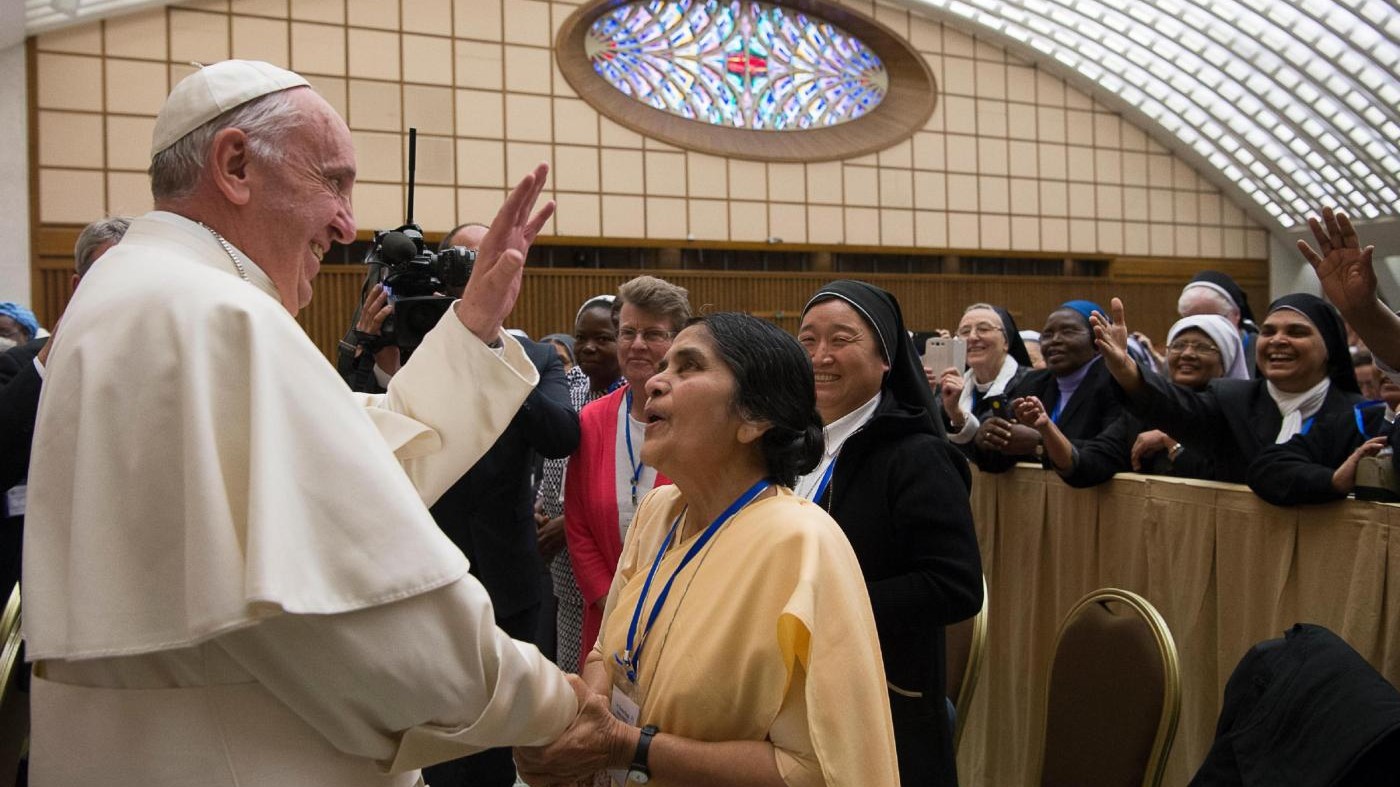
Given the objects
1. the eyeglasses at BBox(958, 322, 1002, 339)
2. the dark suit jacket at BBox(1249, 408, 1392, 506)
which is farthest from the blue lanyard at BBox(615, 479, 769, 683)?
the eyeglasses at BBox(958, 322, 1002, 339)

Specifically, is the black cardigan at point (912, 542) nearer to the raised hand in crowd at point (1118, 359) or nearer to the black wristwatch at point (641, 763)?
the black wristwatch at point (641, 763)

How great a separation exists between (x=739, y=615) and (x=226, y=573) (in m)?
0.76

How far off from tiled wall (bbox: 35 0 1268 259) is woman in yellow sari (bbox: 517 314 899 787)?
40.3 ft

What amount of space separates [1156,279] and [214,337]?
19.7 m

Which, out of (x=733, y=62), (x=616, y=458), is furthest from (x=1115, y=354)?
(x=733, y=62)

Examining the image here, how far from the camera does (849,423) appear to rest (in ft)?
8.04

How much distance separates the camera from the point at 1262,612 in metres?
2.90

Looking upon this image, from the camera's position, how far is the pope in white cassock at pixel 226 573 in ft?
3.46

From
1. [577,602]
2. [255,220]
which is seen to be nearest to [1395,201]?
[577,602]

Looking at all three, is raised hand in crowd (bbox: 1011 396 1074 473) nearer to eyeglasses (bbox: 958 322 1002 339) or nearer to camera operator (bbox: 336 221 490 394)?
eyeglasses (bbox: 958 322 1002 339)

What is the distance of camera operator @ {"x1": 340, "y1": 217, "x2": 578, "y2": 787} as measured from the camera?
115 inches

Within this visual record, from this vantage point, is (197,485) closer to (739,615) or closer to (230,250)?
(230,250)

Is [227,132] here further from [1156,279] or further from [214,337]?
[1156,279]

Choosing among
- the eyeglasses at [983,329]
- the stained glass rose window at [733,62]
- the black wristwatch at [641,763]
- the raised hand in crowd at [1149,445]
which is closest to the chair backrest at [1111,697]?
the black wristwatch at [641,763]
